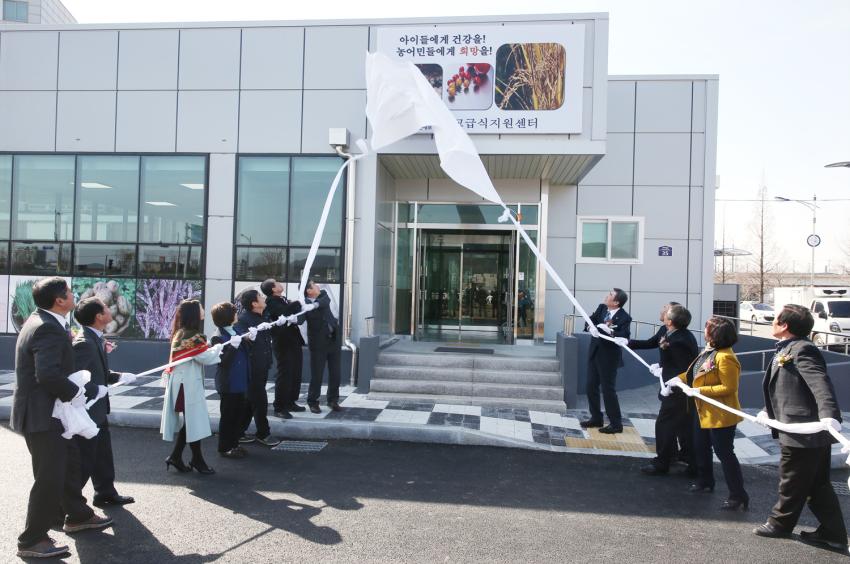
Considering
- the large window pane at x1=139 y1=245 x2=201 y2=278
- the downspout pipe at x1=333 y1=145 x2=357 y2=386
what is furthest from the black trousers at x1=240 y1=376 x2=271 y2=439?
the large window pane at x1=139 y1=245 x2=201 y2=278

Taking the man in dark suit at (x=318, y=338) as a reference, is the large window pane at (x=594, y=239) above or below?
above

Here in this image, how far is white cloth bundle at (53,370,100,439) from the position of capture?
421cm

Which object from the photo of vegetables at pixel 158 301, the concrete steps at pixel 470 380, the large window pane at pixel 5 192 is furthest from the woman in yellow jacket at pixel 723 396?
the large window pane at pixel 5 192

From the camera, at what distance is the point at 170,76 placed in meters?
11.3

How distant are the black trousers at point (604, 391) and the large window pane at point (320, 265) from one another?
4960 millimetres

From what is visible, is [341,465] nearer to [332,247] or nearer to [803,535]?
[803,535]

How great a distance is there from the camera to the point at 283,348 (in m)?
8.04

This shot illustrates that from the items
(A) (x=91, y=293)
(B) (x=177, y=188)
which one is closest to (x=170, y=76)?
(B) (x=177, y=188)

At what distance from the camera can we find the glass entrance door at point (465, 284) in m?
13.9

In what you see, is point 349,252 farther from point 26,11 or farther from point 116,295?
point 26,11

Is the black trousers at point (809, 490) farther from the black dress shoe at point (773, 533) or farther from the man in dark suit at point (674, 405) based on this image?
the man in dark suit at point (674, 405)

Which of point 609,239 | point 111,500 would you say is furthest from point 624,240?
point 111,500

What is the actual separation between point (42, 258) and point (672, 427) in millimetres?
11351

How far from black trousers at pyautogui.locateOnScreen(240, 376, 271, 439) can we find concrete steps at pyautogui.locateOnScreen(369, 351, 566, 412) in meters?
2.62
